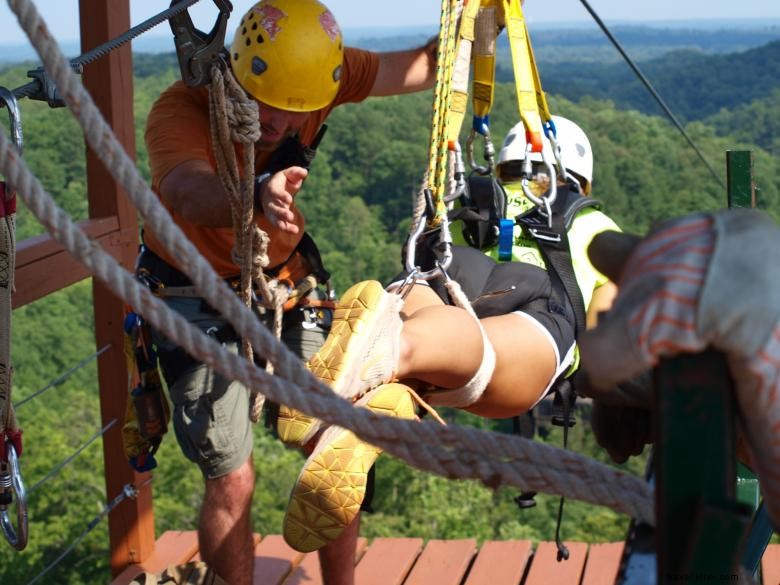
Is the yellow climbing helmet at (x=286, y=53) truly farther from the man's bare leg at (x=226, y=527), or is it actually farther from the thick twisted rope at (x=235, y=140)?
the man's bare leg at (x=226, y=527)

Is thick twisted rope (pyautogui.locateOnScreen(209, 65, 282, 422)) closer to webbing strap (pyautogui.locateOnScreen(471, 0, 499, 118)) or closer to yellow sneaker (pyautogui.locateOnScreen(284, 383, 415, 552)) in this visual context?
yellow sneaker (pyautogui.locateOnScreen(284, 383, 415, 552))

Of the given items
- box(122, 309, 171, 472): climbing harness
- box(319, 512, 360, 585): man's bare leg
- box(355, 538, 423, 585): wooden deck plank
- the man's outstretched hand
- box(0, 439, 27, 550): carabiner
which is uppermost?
the man's outstretched hand

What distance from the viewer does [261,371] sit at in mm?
956

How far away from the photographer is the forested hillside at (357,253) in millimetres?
15969

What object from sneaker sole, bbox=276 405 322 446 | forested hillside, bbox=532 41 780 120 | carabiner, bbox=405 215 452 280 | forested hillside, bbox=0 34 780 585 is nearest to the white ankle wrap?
carabiner, bbox=405 215 452 280

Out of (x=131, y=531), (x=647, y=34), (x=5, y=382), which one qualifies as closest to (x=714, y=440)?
(x=5, y=382)

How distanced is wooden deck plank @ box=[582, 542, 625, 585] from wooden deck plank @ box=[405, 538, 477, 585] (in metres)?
0.31

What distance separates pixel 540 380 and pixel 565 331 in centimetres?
13

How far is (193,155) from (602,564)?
1.54 meters

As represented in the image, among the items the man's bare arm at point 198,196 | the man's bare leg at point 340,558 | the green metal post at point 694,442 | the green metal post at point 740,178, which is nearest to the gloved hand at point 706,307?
the green metal post at point 694,442

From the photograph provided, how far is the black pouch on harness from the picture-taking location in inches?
91.5

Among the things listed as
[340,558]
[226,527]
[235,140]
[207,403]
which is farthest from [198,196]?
[340,558]

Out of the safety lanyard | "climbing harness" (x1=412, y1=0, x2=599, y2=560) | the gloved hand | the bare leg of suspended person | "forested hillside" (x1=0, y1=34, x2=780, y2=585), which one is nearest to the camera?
the gloved hand

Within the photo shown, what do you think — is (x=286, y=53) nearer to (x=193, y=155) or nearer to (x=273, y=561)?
(x=193, y=155)
